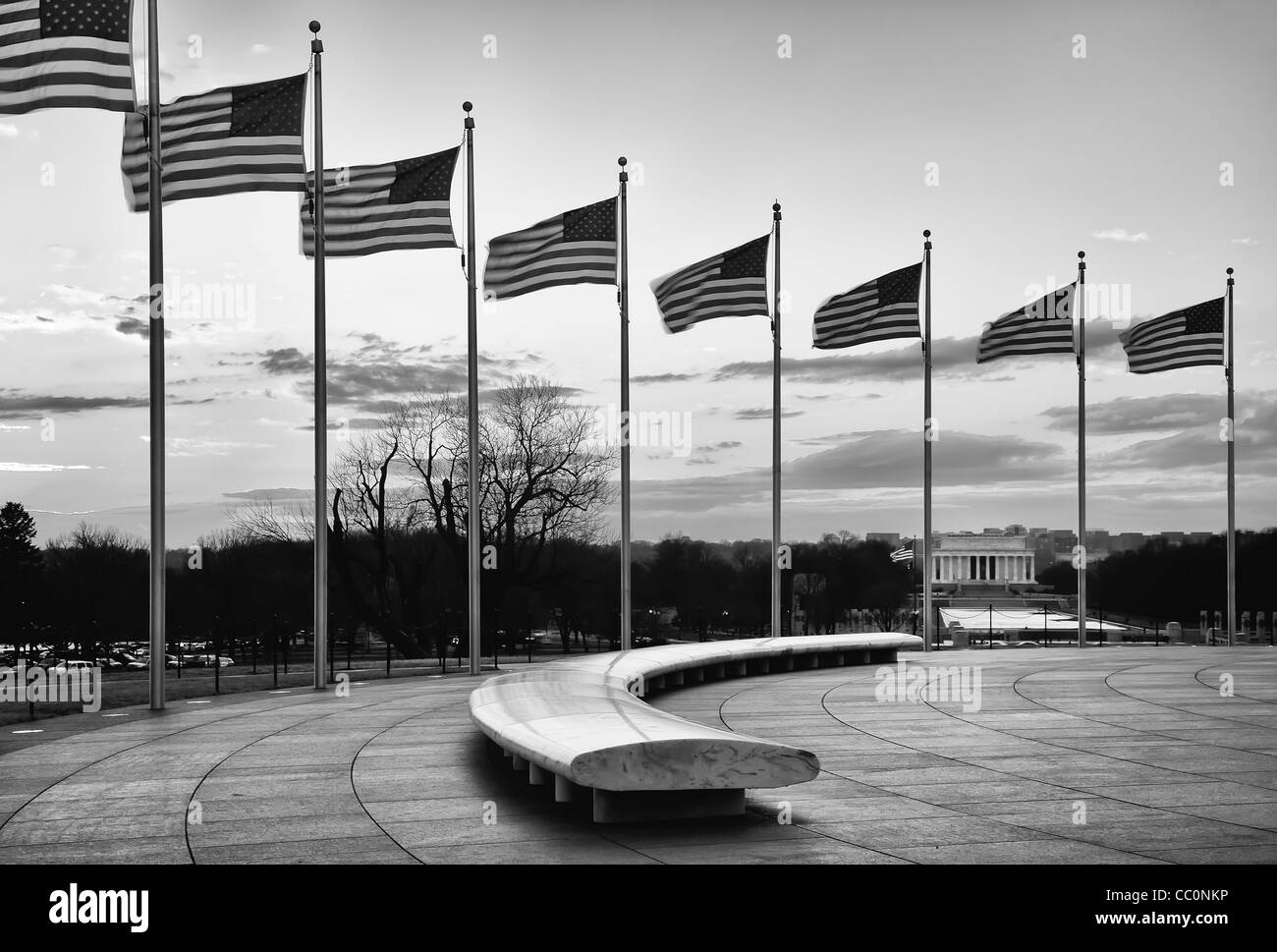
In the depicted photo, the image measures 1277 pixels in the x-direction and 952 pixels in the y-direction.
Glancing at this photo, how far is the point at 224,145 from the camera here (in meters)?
18.2

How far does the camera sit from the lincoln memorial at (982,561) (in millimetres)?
158875

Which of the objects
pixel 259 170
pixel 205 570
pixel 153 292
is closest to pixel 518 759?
pixel 153 292

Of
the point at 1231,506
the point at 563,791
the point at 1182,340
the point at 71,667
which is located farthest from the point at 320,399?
the point at 1231,506

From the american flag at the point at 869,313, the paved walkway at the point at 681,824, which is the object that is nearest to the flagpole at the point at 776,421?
the american flag at the point at 869,313

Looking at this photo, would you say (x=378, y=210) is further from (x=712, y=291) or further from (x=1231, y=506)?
(x=1231, y=506)

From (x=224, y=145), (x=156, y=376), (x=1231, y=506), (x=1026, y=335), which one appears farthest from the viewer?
(x=1231, y=506)

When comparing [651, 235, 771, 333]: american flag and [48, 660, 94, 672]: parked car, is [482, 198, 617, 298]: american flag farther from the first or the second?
[48, 660, 94, 672]: parked car

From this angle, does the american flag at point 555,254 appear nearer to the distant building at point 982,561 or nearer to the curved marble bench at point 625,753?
the curved marble bench at point 625,753

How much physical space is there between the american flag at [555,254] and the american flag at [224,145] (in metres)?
5.30

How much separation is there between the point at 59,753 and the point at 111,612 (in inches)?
3182

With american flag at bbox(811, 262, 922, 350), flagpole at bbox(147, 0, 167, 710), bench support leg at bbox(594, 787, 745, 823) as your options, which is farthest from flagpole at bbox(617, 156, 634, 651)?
bench support leg at bbox(594, 787, 745, 823)

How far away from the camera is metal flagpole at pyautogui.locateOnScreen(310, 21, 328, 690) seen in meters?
20.4

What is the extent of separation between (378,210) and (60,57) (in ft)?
19.5
